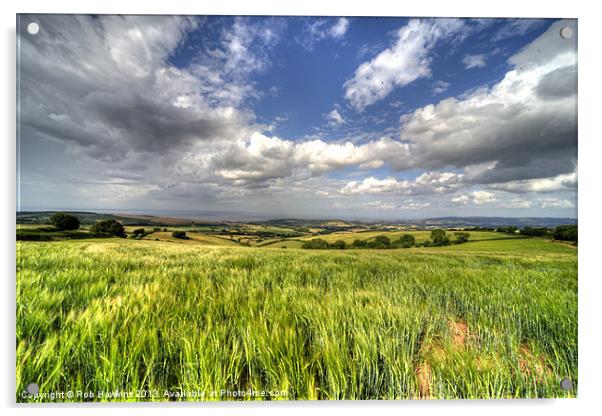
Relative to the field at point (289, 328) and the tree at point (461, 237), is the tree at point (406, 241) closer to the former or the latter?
the tree at point (461, 237)

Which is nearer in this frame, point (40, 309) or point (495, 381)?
point (495, 381)

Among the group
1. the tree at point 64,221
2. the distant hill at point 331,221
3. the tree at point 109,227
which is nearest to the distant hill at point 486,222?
the distant hill at point 331,221

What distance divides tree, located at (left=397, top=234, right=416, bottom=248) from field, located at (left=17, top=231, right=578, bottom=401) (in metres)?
0.66

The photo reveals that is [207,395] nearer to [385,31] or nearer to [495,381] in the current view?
[495,381]

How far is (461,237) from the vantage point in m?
2.69

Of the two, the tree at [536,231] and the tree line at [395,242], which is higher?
the tree at [536,231]

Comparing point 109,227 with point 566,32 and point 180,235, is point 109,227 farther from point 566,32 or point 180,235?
point 566,32

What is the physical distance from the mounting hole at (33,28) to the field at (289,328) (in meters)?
1.83

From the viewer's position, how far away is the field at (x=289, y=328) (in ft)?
4.12

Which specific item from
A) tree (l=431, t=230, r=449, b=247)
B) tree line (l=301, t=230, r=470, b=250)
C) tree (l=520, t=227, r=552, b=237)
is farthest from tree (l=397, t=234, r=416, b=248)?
tree (l=520, t=227, r=552, b=237)

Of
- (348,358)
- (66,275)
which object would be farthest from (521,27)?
(66,275)

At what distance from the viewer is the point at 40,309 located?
1.54m
